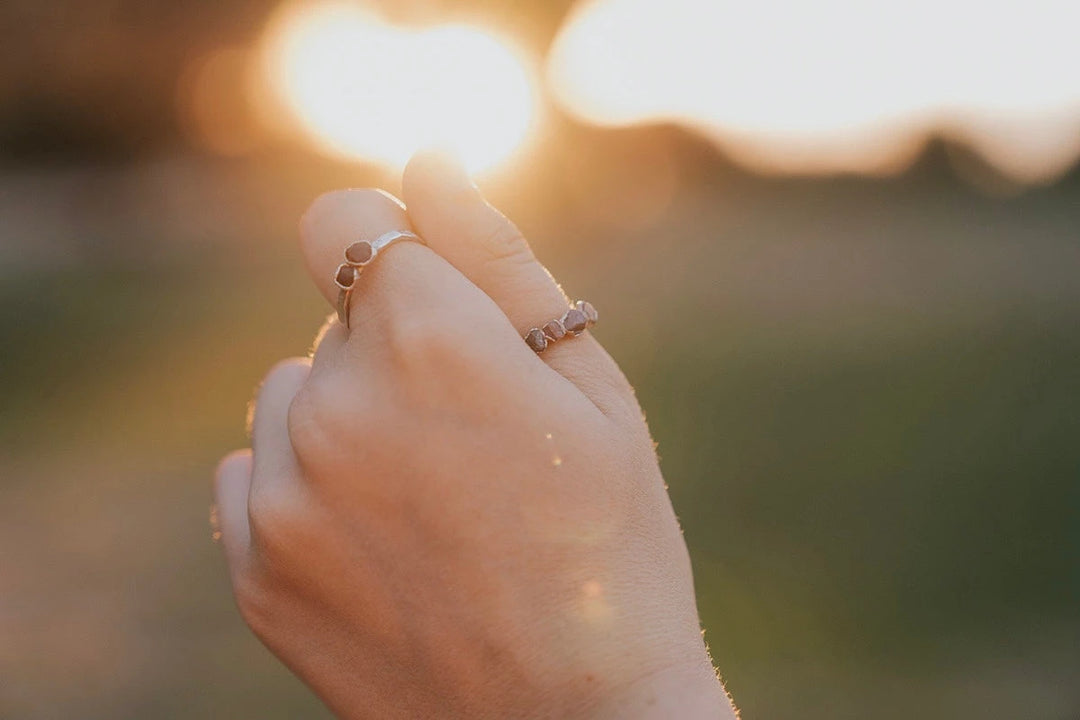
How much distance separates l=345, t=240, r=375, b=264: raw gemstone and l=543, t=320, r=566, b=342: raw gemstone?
0.33 meters

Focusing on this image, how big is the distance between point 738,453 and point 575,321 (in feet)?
25.7

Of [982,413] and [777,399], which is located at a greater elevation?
[777,399]

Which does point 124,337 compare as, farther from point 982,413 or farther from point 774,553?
point 982,413

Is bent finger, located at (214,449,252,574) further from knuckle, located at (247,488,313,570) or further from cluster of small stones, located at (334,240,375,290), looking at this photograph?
cluster of small stones, located at (334,240,375,290)

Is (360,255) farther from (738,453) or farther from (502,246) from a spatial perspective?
(738,453)

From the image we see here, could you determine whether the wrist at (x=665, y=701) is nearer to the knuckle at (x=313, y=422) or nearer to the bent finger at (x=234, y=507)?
the knuckle at (x=313, y=422)

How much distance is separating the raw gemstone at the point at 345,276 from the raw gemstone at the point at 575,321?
0.37 meters

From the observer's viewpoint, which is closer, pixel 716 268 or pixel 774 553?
pixel 774 553

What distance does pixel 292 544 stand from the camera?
157cm

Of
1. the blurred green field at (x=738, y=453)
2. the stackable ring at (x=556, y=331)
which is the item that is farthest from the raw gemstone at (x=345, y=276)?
the blurred green field at (x=738, y=453)

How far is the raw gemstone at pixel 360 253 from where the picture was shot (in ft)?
5.49

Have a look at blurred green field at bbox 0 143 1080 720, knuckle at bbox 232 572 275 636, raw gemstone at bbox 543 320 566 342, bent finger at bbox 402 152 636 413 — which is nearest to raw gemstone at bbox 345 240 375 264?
bent finger at bbox 402 152 636 413

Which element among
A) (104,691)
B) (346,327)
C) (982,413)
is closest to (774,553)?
(982,413)

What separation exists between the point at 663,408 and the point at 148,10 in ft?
59.2
